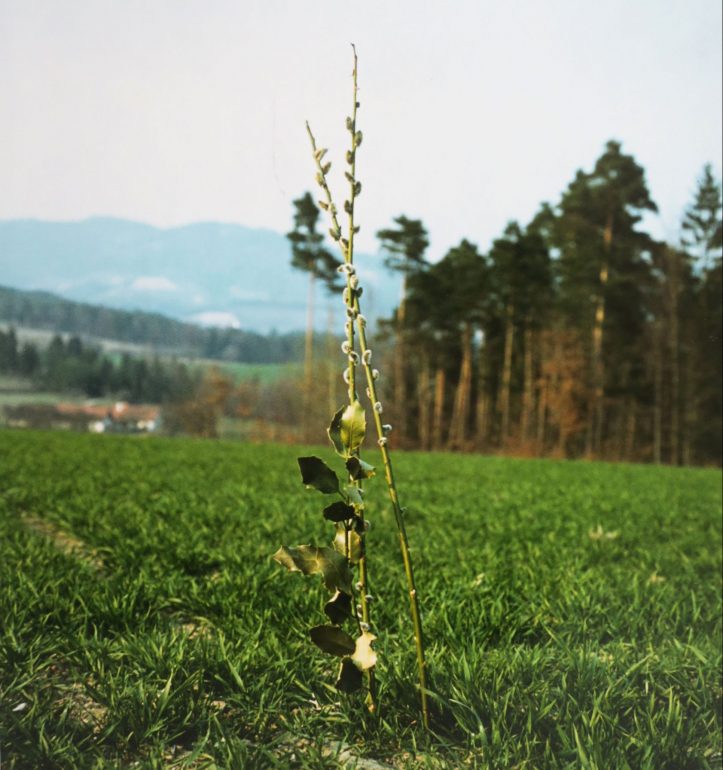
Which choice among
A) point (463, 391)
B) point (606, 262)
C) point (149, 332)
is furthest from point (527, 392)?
point (149, 332)

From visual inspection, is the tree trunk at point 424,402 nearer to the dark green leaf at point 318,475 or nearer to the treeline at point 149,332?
the treeline at point 149,332

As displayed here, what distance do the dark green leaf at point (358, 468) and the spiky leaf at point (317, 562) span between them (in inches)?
→ 6.2

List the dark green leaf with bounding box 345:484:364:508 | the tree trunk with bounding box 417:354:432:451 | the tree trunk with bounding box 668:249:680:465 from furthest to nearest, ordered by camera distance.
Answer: the tree trunk with bounding box 417:354:432:451 → the tree trunk with bounding box 668:249:680:465 → the dark green leaf with bounding box 345:484:364:508

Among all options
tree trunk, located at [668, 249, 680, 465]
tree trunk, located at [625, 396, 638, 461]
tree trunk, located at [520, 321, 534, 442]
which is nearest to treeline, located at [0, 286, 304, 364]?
tree trunk, located at [668, 249, 680, 465]

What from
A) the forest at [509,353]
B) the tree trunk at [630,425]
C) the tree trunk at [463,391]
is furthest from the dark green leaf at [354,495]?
the tree trunk at [463,391]

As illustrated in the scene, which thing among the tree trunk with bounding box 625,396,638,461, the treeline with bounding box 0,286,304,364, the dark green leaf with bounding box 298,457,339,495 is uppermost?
the treeline with bounding box 0,286,304,364

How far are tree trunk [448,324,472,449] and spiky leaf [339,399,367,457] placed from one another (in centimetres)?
2797

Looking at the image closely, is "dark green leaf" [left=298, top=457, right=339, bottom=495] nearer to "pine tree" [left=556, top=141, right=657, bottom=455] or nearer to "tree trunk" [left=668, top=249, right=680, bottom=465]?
"tree trunk" [left=668, top=249, right=680, bottom=465]

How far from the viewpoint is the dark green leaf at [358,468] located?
1.56 m

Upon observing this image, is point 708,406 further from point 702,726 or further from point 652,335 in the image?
point 702,726

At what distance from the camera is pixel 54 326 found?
743 inches

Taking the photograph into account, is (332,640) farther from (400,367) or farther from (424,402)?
(424,402)

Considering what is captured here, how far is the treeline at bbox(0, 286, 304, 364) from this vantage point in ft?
57.0

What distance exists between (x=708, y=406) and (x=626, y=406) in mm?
4953
